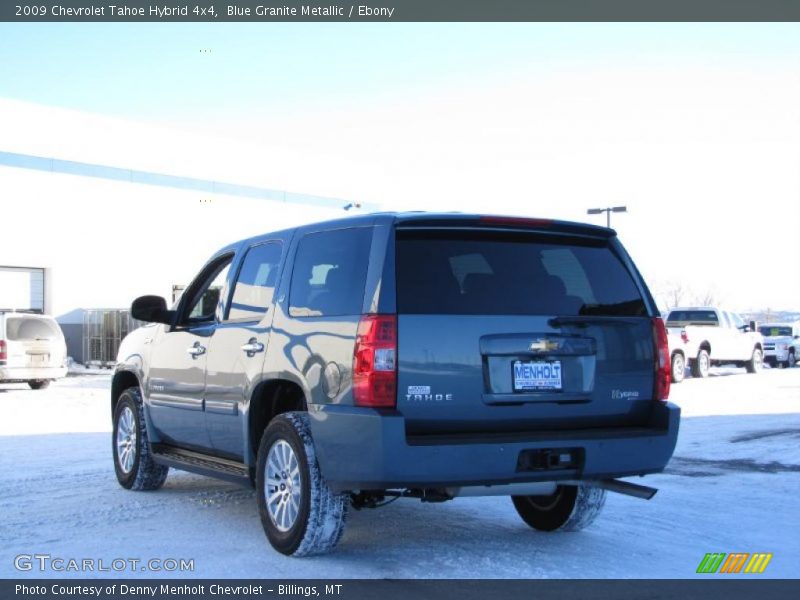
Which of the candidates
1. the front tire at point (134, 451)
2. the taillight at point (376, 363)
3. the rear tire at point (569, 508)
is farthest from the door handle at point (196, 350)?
the rear tire at point (569, 508)

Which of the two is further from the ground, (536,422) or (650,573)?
(536,422)

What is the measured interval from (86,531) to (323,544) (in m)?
1.91

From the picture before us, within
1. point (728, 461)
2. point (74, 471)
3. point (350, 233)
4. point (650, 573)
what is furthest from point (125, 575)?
point (728, 461)

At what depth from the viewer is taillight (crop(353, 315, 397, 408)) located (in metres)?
5.38

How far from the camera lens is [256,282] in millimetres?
7094

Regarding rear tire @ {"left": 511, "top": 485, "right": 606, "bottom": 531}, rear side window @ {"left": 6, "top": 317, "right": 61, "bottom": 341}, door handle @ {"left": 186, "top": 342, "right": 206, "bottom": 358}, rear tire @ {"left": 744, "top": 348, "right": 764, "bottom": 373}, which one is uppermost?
door handle @ {"left": 186, "top": 342, "right": 206, "bottom": 358}

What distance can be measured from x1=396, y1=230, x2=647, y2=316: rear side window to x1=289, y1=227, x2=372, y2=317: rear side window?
30cm

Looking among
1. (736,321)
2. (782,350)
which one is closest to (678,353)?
(736,321)

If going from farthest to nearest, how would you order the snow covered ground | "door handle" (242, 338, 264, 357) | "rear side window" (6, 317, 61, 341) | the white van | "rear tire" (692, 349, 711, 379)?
"rear tire" (692, 349, 711, 379)
"rear side window" (6, 317, 61, 341)
the white van
"door handle" (242, 338, 264, 357)
the snow covered ground

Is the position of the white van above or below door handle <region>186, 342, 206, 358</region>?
below

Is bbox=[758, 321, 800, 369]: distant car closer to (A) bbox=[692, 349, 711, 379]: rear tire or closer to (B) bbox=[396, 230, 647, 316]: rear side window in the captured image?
(A) bbox=[692, 349, 711, 379]: rear tire

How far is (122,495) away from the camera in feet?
27.3

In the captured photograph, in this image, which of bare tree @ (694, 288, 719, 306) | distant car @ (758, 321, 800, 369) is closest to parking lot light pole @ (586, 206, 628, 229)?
distant car @ (758, 321, 800, 369)

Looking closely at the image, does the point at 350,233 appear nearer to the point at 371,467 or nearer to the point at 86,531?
the point at 371,467
